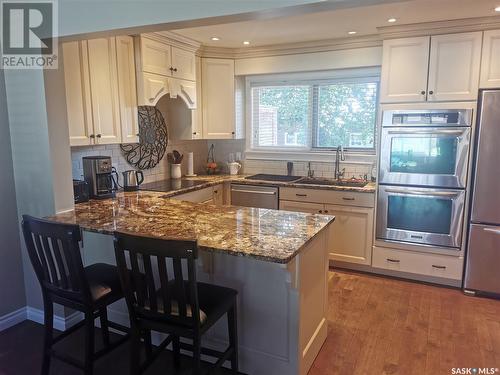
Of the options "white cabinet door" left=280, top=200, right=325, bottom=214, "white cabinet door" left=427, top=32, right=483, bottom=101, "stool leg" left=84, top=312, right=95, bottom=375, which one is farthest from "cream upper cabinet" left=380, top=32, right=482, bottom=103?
"stool leg" left=84, top=312, right=95, bottom=375

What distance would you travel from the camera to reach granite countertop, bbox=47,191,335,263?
6.13 feet

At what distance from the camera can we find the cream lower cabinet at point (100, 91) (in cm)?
277

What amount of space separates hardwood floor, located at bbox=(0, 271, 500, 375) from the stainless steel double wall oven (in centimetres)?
56

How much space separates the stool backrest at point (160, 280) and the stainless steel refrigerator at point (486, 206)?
8.86 feet

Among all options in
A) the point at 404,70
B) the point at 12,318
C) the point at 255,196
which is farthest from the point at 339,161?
the point at 12,318

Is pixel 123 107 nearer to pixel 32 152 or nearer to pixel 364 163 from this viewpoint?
pixel 32 152

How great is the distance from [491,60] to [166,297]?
3.18 m

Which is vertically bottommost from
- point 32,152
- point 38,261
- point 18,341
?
point 18,341

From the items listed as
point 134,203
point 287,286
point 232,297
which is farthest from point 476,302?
point 134,203

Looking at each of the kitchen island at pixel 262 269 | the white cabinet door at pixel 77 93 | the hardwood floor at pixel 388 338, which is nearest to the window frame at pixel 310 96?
the hardwood floor at pixel 388 338

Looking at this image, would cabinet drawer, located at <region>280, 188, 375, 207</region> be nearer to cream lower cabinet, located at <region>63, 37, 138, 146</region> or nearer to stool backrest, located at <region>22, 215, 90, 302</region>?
cream lower cabinet, located at <region>63, 37, 138, 146</region>

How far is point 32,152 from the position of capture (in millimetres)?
2602

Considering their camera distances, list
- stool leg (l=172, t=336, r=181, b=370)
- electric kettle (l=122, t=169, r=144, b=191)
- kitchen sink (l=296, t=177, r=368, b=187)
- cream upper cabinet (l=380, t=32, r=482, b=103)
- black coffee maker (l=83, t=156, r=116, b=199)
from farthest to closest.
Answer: kitchen sink (l=296, t=177, r=368, b=187), electric kettle (l=122, t=169, r=144, b=191), cream upper cabinet (l=380, t=32, r=482, b=103), black coffee maker (l=83, t=156, r=116, b=199), stool leg (l=172, t=336, r=181, b=370)

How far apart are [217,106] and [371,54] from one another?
1.76m
